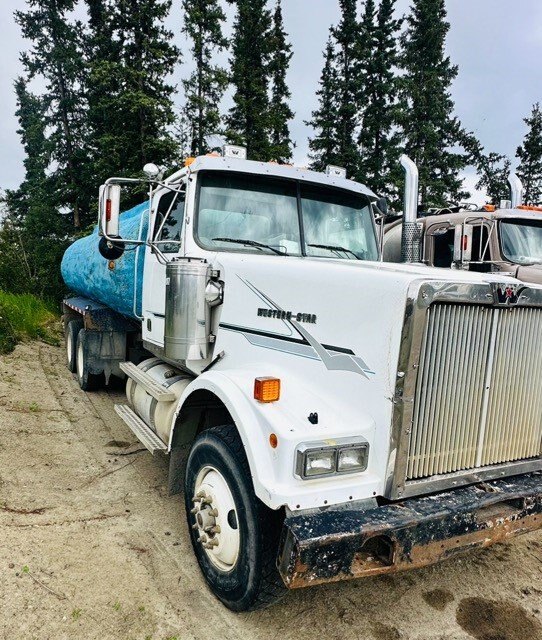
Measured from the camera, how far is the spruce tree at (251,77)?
83.3 ft

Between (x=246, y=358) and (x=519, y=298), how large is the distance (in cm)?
166

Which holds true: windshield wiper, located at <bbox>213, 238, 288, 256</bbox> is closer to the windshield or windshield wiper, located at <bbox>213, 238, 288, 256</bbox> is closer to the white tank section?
the white tank section

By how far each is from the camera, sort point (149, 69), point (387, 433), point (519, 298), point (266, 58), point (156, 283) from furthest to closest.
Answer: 1. point (266, 58)
2. point (149, 69)
3. point (156, 283)
4. point (519, 298)
5. point (387, 433)

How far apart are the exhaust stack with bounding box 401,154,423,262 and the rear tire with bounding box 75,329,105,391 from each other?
4474 mm

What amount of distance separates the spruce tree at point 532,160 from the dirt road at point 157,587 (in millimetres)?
31870

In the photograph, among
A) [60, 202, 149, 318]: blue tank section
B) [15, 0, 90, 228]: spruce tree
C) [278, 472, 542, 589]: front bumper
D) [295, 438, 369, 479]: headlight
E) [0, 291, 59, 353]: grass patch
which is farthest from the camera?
[15, 0, 90, 228]: spruce tree

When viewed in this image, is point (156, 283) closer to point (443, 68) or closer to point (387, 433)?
point (387, 433)

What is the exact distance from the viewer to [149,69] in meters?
19.6

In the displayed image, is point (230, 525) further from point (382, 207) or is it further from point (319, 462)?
point (382, 207)

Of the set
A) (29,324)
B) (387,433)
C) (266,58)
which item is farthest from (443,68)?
(387,433)

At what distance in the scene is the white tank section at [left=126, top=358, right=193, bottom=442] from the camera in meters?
4.16

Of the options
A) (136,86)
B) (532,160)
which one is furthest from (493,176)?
(136,86)

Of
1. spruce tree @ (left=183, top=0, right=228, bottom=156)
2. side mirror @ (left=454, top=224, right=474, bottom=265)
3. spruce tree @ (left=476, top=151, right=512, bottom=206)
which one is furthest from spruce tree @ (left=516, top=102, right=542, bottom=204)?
side mirror @ (left=454, top=224, right=474, bottom=265)

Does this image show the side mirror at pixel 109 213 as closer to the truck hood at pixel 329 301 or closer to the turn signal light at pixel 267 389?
the truck hood at pixel 329 301
